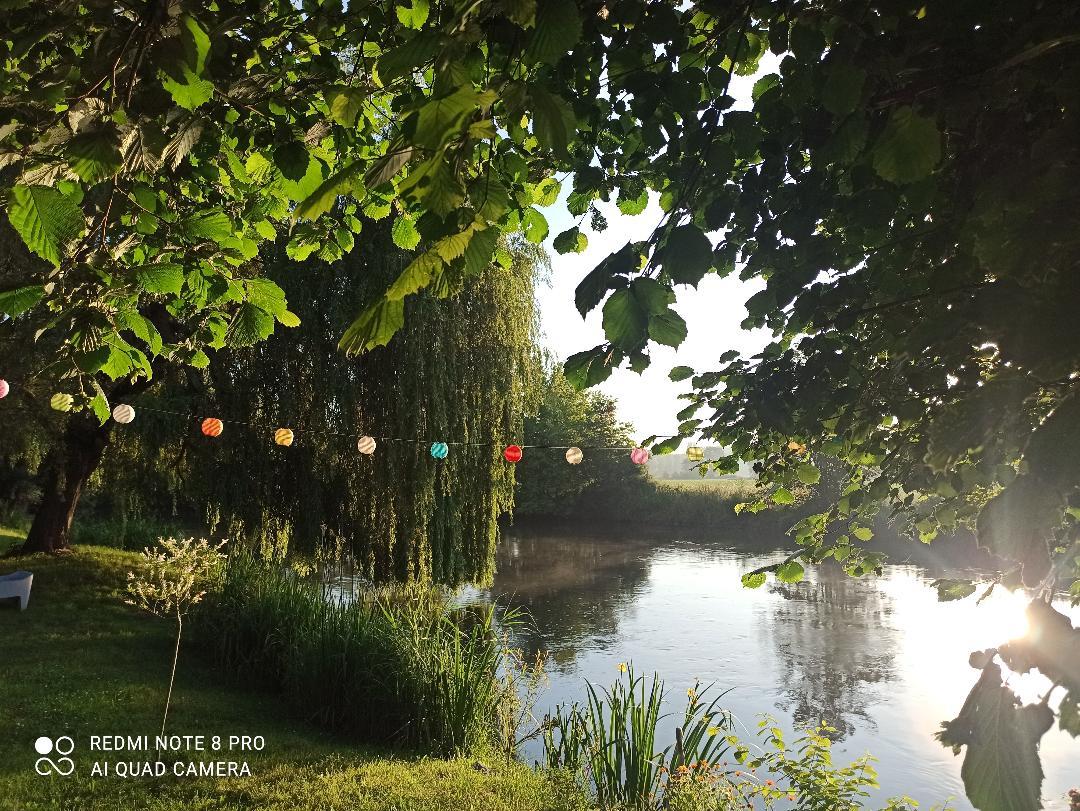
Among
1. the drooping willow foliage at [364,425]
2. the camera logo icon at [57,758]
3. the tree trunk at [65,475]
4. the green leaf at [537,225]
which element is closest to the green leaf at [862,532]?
the green leaf at [537,225]

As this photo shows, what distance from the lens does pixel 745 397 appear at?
9.34 ft

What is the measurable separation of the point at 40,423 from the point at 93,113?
991 cm

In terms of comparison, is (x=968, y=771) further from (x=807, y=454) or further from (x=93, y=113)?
(x=807, y=454)

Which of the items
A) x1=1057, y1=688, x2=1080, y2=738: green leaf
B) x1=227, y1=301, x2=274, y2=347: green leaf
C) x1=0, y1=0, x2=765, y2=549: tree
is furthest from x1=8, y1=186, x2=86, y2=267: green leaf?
x1=1057, y1=688, x2=1080, y2=738: green leaf

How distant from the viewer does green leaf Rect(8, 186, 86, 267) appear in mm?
1276

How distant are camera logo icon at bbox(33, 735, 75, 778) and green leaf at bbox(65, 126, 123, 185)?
487cm

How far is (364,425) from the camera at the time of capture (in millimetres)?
9492

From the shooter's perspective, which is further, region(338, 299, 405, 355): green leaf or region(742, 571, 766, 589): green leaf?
region(742, 571, 766, 589): green leaf

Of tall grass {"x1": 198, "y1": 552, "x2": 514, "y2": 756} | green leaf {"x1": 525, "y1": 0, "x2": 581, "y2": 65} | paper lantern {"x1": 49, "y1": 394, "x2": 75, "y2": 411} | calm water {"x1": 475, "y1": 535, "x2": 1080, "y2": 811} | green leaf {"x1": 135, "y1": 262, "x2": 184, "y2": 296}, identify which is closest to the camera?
green leaf {"x1": 525, "y1": 0, "x2": 581, "y2": 65}

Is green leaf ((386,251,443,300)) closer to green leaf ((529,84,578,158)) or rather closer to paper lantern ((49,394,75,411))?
green leaf ((529,84,578,158))

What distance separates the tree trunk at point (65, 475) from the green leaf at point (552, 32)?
11109mm

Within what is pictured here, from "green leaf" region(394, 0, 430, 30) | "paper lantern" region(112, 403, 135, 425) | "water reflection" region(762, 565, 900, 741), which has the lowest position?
"water reflection" region(762, 565, 900, 741)

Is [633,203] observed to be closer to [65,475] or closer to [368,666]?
[368,666]

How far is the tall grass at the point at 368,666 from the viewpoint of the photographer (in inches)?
225
